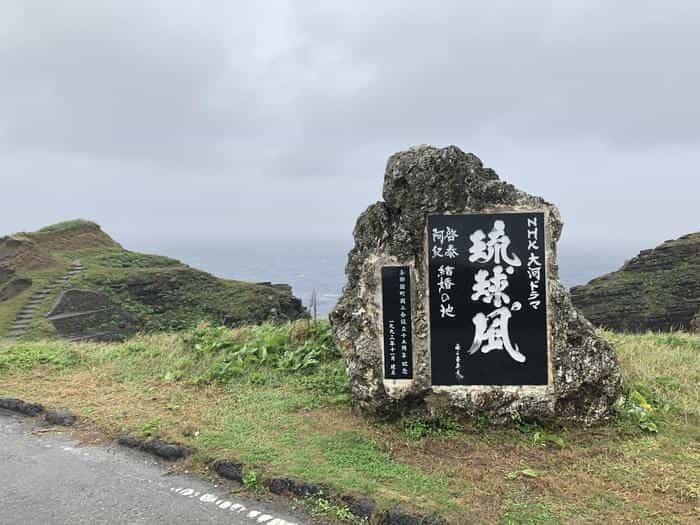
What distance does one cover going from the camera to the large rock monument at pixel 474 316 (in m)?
4.81

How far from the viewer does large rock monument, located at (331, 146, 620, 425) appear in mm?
4809

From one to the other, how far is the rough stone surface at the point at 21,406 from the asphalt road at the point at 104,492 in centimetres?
81

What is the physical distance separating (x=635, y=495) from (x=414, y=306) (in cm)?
225

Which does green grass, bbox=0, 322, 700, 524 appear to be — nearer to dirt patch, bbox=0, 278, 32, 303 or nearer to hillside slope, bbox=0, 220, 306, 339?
hillside slope, bbox=0, 220, 306, 339

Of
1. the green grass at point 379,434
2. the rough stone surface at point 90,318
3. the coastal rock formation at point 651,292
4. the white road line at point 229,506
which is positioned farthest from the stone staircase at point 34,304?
the coastal rock formation at point 651,292

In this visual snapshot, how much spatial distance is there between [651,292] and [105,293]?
2286cm

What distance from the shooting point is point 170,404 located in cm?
586

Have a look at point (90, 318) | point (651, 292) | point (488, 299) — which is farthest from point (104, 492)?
point (651, 292)

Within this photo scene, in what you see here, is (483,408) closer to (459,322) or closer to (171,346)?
(459,322)

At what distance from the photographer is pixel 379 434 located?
15.9 ft

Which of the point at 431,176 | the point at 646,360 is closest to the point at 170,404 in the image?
the point at 431,176

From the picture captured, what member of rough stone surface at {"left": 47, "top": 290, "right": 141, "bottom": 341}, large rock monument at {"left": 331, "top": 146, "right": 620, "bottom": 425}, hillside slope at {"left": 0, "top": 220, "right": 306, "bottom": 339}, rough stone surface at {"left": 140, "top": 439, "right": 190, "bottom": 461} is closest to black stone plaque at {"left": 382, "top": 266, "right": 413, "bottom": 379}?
large rock monument at {"left": 331, "top": 146, "right": 620, "bottom": 425}

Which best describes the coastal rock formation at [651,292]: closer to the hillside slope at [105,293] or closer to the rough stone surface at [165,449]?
the hillside slope at [105,293]

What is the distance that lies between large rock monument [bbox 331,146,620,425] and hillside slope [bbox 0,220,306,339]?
16380mm
